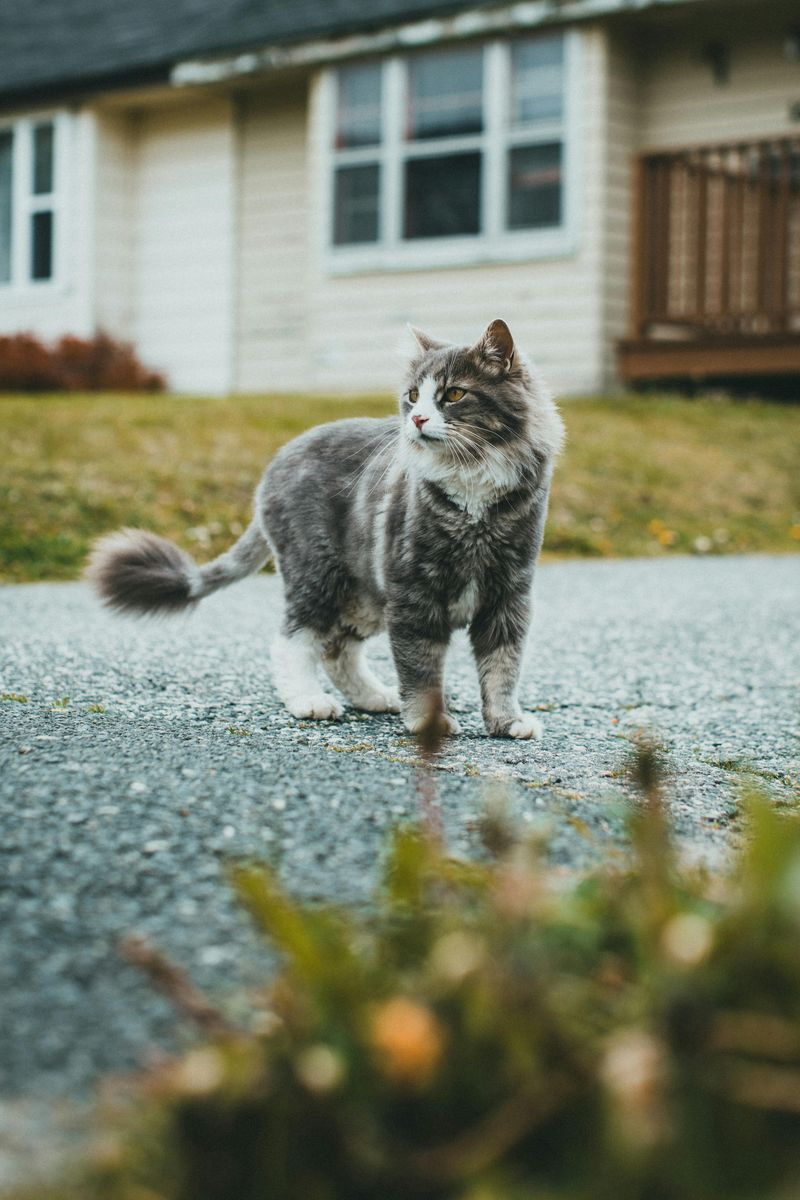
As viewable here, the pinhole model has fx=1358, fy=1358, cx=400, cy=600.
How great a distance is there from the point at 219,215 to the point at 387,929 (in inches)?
600

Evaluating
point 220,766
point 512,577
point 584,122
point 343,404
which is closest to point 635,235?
point 584,122

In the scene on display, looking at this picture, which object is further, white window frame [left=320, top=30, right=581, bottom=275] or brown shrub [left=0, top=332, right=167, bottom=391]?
brown shrub [left=0, top=332, right=167, bottom=391]

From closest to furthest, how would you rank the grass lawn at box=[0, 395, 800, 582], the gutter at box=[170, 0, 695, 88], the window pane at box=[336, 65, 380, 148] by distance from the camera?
the grass lawn at box=[0, 395, 800, 582] → the gutter at box=[170, 0, 695, 88] → the window pane at box=[336, 65, 380, 148]

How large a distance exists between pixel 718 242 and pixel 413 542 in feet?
36.6

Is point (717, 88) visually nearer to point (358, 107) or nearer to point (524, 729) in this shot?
point (358, 107)

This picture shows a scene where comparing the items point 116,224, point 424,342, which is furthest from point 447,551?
point 116,224

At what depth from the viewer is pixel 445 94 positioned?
1393cm

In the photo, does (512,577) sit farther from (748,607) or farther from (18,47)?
(18,47)

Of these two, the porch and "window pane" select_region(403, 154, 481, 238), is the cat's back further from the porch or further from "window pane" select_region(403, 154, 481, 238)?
"window pane" select_region(403, 154, 481, 238)

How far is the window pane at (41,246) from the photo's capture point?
16.7m

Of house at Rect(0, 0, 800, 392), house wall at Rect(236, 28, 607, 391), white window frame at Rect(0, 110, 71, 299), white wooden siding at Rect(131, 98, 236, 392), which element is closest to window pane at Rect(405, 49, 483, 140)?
house at Rect(0, 0, 800, 392)

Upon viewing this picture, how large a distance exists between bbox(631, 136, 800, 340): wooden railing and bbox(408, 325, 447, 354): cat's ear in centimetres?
887

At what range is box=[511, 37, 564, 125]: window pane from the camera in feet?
43.8

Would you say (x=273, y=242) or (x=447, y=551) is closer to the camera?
(x=447, y=551)
